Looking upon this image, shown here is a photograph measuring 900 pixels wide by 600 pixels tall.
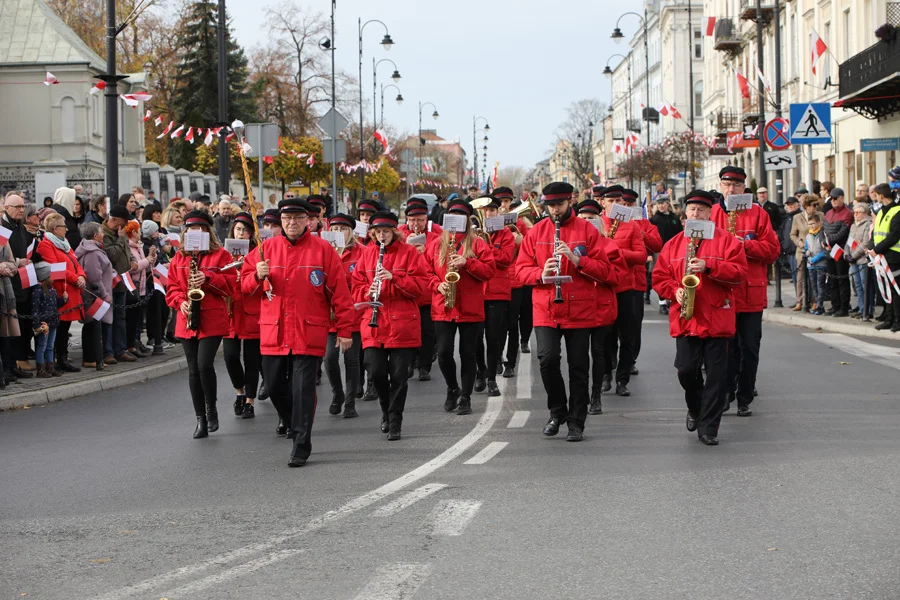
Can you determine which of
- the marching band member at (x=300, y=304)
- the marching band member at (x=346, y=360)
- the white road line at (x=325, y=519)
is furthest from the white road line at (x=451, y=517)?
the marching band member at (x=346, y=360)

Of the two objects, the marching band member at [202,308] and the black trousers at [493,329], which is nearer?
the marching band member at [202,308]

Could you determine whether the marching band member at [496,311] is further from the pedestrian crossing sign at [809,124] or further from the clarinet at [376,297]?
the pedestrian crossing sign at [809,124]

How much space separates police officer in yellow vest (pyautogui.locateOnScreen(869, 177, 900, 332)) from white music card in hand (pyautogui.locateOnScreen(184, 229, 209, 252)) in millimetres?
11300

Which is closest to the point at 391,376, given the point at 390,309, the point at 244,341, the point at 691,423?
the point at 390,309

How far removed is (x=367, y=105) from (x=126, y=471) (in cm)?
6521

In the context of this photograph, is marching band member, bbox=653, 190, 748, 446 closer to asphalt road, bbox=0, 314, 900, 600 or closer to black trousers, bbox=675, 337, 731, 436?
black trousers, bbox=675, 337, 731, 436

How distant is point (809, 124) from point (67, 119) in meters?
46.8

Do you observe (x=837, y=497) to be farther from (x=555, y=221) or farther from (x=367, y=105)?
(x=367, y=105)

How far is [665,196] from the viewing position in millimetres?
20234

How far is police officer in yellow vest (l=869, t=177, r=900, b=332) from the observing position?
18531mm

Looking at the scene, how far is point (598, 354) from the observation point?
11602 mm

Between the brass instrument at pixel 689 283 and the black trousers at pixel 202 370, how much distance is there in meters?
4.02

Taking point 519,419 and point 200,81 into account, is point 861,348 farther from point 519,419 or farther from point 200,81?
point 200,81

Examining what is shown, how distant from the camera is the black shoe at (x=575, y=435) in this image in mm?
10070
